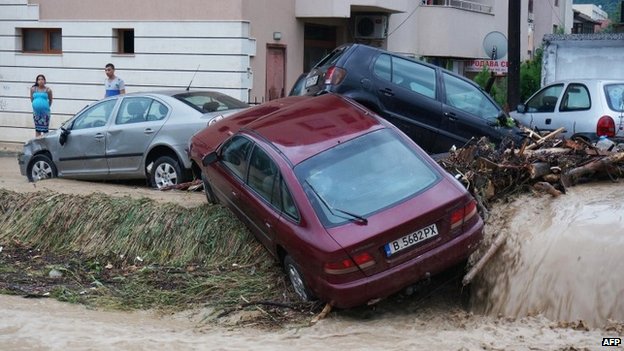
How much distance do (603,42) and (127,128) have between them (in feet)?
37.0

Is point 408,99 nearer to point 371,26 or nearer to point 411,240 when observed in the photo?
point 411,240

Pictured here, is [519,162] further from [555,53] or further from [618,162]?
[555,53]

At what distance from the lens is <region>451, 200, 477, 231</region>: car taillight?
7.66 m

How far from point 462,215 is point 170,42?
13.8m

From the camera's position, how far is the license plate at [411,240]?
290 inches

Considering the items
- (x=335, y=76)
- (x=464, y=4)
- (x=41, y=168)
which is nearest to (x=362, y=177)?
(x=335, y=76)

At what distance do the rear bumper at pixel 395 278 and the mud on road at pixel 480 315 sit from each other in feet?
0.88

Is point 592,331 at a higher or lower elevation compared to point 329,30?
lower


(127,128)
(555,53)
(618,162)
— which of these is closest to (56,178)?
(127,128)

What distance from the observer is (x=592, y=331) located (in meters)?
6.98

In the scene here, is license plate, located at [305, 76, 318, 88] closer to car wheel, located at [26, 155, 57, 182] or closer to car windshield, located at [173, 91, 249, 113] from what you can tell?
car windshield, located at [173, 91, 249, 113]

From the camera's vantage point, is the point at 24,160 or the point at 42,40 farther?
the point at 42,40

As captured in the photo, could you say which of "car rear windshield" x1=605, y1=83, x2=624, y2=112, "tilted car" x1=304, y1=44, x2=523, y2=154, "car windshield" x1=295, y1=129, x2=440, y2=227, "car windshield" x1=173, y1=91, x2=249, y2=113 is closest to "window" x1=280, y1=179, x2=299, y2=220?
"car windshield" x1=295, y1=129, x2=440, y2=227

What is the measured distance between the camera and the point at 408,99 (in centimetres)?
1131
